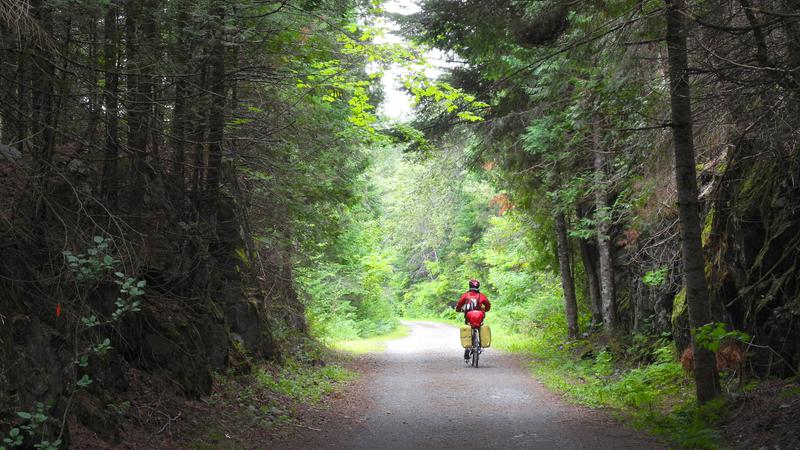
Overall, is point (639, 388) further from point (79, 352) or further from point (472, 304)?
point (79, 352)

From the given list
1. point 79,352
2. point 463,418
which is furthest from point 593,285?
point 79,352

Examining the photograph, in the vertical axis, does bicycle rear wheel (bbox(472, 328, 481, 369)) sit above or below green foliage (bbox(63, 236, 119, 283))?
below

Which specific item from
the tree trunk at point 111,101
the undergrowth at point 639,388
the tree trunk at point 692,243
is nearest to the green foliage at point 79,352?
the tree trunk at point 111,101

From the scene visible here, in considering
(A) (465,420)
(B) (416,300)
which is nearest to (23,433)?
(A) (465,420)

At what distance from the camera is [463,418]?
9523 mm

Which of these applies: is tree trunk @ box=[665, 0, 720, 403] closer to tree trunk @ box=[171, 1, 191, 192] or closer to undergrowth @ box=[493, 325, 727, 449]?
undergrowth @ box=[493, 325, 727, 449]

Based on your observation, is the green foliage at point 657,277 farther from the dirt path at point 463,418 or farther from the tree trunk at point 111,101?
the tree trunk at point 111,101

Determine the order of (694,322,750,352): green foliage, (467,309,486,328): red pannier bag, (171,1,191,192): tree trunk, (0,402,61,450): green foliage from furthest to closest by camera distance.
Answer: (467,309,486,328): red pannier bag → (171,1,191,192): tree trunk → (694,322,750,352): green foliage → (0,402,61,450): green foliage

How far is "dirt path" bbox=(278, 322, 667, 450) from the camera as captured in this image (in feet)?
25.8

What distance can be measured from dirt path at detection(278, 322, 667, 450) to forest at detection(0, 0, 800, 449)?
0.67 metres

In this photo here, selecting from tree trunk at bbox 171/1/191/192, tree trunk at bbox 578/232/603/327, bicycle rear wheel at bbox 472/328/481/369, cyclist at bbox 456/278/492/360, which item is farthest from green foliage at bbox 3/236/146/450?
tree trunk at bbox 578/232/603/327

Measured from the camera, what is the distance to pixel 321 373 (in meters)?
14.1

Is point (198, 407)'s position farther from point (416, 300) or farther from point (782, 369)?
point (416, 300)

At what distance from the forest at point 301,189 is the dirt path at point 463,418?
67cm
